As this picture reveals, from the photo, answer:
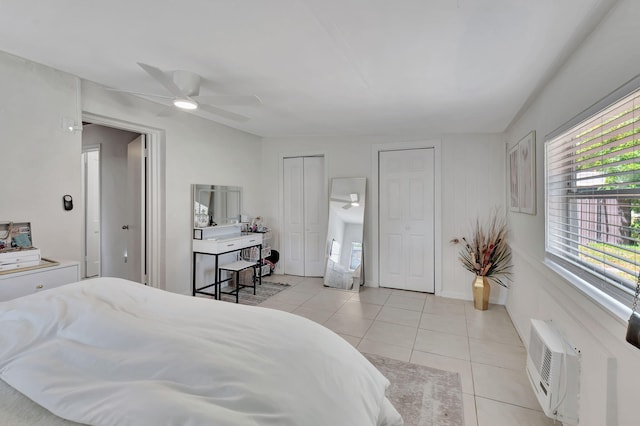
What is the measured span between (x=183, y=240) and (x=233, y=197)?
1.05 metres

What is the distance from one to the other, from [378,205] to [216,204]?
2413 millimetres

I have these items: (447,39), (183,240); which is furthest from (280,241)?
(447,39)

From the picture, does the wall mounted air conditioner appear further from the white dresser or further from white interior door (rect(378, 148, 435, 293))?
the white dresser

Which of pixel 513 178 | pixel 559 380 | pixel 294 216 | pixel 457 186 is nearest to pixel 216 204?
pixel 294 216

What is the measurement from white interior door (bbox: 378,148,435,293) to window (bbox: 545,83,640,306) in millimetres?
2071

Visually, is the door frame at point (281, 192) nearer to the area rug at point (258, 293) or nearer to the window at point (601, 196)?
the area rug at point (258, 293)

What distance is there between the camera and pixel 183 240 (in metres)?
3.65

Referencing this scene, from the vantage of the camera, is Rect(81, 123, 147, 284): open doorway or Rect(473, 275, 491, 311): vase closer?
Rect(473, 275, 491, 311): vase

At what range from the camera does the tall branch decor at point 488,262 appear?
3.58 metres

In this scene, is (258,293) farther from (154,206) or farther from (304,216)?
(154,206)

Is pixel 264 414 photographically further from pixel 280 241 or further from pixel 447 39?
pixel 280 241

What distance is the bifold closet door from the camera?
4973mm

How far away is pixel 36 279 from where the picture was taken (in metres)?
2.04

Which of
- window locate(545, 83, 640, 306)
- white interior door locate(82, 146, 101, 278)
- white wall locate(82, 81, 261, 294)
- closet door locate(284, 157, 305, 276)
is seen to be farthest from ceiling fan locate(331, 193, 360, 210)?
white interior door locate(82, 146, 101, 278)
